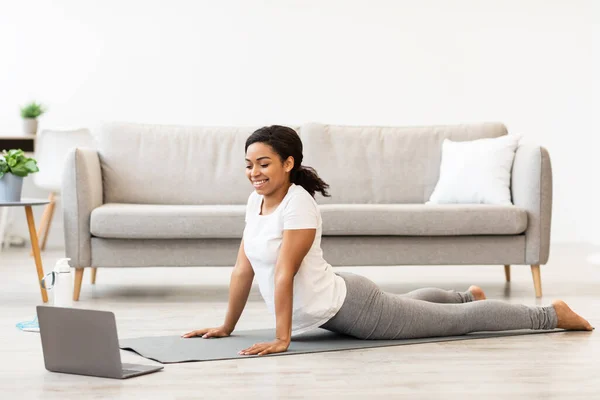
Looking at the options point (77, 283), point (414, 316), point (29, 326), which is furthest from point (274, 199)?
point (77, 283)

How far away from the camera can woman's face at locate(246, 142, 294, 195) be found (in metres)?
2.55

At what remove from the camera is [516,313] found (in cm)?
283

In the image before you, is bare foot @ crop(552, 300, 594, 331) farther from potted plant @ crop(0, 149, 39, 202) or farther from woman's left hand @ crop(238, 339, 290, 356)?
potted plant @ crop(0, 149, 39, 202)

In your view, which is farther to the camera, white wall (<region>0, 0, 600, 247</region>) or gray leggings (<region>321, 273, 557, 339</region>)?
white wall (<region>0, 0, 600, 247</region>)

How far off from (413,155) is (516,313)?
1648 millimetres

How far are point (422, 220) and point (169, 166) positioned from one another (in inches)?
50.5

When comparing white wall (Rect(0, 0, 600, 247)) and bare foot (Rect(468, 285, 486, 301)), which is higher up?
white wall (Rect(0, 0, 600, 247))

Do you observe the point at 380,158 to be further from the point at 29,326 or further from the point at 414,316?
the point at 29,326

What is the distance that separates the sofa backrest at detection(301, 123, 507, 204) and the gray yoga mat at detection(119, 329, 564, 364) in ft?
4.75

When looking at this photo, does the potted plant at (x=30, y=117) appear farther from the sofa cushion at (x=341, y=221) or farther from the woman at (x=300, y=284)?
the woman at (x=300, y=284)

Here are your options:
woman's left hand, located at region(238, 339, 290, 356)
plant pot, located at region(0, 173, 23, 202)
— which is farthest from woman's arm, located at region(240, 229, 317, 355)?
plant pot, located at region(0, 173, 23, 202)

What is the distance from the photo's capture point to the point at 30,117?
5887 millimetres

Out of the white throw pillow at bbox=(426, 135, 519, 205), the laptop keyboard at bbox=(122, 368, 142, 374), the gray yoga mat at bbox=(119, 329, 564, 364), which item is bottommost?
the gray yoga mat at bbox=(119, 329, 564, 364)

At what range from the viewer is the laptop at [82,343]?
2.21m
